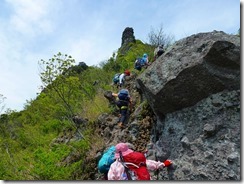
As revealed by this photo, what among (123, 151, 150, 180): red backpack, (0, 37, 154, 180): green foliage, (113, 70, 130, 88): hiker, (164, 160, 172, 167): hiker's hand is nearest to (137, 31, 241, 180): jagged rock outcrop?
(164, 160, 172, 167): hiker's hand

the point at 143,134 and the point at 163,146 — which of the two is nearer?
the point at 163,146

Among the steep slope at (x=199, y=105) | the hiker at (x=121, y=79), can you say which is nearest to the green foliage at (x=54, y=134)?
the hiker at (x=121, y=79)

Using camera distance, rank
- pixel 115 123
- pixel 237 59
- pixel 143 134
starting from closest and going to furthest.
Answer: pixel 237 59, pixel 143 134, pixel 115 123

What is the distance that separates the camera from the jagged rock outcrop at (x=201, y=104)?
5273 millimetres

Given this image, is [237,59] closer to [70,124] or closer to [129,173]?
[129,173]

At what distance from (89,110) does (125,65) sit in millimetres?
9164

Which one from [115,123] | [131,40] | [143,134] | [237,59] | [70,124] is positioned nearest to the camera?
[237,59]

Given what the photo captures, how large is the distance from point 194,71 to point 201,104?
60 cm

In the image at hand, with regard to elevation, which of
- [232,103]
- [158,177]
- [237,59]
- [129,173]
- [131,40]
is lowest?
[158,177]

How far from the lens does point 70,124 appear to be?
12125 mm

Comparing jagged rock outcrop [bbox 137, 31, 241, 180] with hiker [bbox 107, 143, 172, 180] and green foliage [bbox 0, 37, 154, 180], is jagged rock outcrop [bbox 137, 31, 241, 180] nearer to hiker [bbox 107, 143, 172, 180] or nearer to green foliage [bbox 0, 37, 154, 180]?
hiker [bbox 107, 143, 172, 180]

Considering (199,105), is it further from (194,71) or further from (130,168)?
(130,168)

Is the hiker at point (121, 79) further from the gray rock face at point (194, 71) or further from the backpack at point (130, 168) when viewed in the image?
the backpack at point (130, 168)

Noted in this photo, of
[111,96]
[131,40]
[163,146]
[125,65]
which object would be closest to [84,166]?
[163,146]
